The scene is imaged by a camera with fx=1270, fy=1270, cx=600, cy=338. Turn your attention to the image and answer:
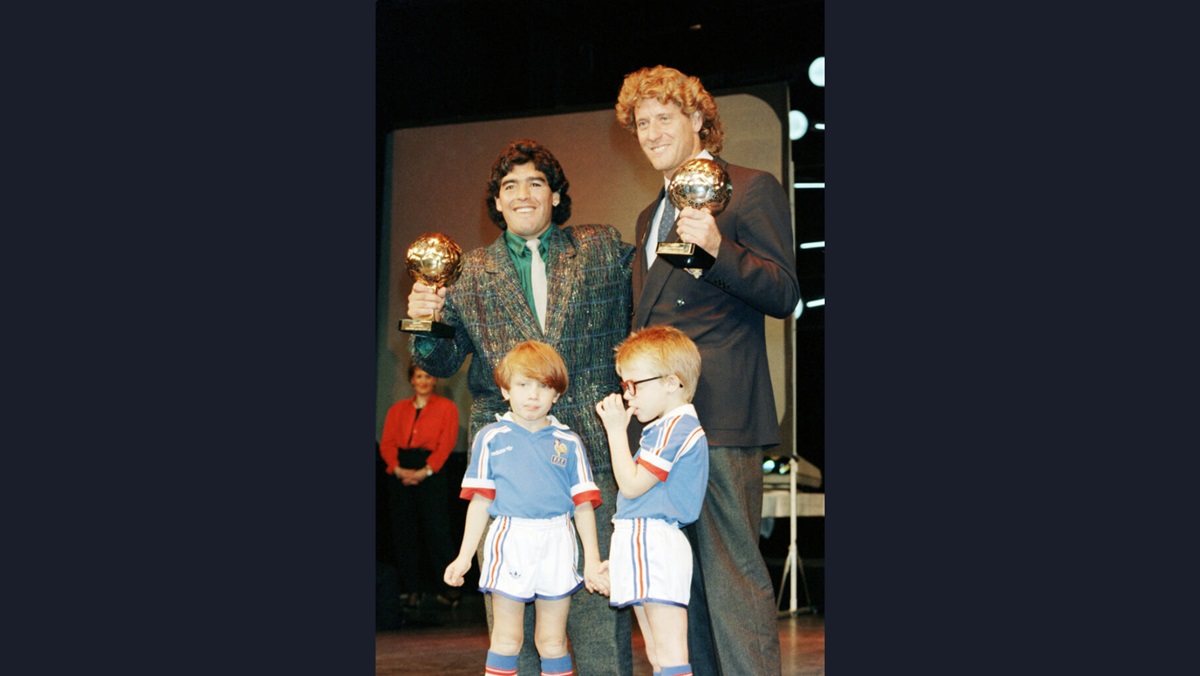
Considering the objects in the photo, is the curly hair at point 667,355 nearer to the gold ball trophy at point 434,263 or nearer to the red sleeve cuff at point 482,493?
the red sleeve cuff at point 482,493

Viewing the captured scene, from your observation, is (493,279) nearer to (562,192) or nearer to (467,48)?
(562,192)

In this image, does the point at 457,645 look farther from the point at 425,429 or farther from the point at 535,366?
the point at 535,366

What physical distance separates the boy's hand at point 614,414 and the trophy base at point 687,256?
1.34 feet

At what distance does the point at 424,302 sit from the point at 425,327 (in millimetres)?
102

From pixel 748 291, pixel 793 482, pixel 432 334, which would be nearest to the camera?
pixel 748 291

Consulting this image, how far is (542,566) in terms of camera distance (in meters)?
3.52

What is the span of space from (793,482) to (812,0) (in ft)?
9.66

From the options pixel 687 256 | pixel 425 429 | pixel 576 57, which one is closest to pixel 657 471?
pixel 687 256

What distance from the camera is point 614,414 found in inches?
134

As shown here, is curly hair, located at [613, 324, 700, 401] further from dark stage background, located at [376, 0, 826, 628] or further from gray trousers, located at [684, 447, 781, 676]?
dark stage background, located at [376, 0, 826, 628]

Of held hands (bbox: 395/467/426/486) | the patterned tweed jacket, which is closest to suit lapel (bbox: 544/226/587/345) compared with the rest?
the patterned tweed jacket

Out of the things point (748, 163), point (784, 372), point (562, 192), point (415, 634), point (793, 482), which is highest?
point (748, 163)

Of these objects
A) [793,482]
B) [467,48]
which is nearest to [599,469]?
[793,482]

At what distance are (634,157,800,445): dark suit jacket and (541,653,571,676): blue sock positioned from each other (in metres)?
0.76
